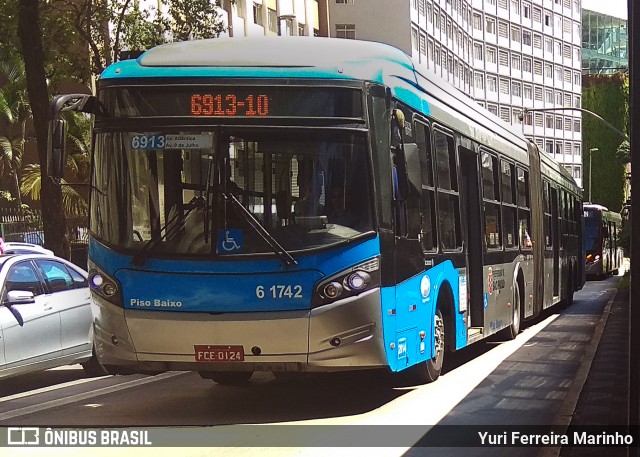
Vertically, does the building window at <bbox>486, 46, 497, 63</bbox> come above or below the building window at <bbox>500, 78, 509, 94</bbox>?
above

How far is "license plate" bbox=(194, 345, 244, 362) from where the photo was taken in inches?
389

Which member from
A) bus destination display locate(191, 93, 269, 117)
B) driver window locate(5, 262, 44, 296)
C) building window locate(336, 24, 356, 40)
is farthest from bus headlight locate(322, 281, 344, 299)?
building window locate(336, 24, 356, 40)

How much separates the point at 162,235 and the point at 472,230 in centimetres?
542

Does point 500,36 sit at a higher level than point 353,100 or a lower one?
higher

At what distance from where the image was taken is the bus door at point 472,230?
14.1 meters

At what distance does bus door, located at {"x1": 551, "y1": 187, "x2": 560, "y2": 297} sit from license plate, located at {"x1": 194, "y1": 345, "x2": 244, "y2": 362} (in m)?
14.2

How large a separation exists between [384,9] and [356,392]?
70563 mm

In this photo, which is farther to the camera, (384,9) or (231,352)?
(384,9)

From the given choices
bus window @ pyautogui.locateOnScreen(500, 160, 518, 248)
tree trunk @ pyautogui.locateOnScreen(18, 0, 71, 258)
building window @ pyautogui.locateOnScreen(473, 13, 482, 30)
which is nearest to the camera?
bus window @ pyautogui.locateOnScreen(500, 160, 518, 248)

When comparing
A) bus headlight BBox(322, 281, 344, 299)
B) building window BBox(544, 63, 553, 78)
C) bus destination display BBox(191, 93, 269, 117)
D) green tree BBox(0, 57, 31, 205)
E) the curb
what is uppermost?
building window BBox(544, 63, 553, 78)

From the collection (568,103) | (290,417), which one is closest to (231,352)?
(290,417)

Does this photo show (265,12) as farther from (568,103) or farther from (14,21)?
(568,103)

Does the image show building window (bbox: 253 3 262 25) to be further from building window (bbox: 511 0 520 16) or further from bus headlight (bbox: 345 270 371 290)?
building window (bbox: 511 0 520 16)

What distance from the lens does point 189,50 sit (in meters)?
10.6
